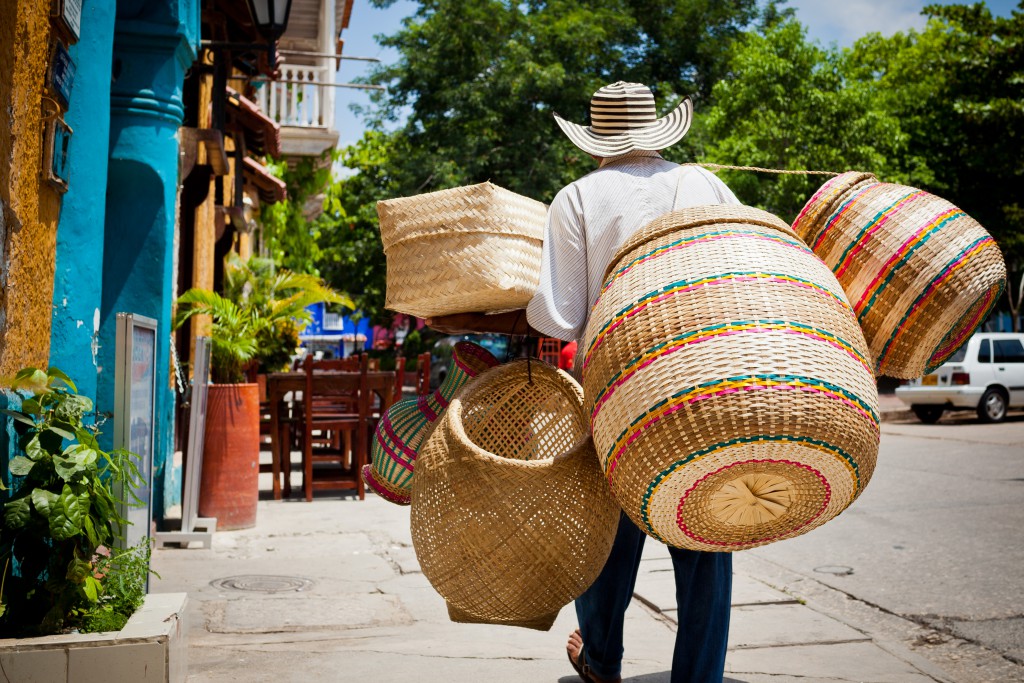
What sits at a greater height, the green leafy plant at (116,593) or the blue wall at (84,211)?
the blue wall at (84,211)

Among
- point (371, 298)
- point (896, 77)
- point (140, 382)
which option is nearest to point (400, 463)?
point (140, 382)

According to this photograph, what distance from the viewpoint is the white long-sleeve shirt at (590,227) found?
328cm

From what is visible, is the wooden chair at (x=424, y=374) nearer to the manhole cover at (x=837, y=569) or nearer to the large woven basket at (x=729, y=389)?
the manhole cover at (x=837, y=569)

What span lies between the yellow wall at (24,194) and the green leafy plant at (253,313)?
12.2 ft

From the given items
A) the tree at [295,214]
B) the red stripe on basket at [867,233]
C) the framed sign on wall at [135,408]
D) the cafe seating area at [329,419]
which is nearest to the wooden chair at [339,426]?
the cafe seating area at [329,419]

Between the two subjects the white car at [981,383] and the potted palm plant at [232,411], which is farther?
the white car at [981,383]

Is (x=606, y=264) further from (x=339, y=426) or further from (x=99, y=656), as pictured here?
(x=339, y=426)

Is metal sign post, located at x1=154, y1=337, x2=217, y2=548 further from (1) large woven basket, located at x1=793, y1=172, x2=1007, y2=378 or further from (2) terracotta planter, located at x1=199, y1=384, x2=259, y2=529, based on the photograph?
(1) large woven basket, located at x1=793, y1=172, x2=1007, y2=378

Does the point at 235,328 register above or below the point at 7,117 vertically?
below

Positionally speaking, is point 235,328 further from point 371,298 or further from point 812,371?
point 371,298

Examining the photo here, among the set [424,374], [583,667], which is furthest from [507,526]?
[424,374]

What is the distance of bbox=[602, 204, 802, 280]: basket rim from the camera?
2.68 m

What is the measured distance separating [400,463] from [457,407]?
0.46m

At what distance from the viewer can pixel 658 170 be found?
137 inches
